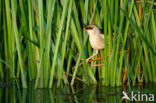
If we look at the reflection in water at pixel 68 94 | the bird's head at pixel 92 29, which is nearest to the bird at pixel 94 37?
the bird's head at pixel 92 29

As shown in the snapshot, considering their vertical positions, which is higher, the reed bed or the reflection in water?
the reed bed

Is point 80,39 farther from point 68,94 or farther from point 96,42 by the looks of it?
point 68,94

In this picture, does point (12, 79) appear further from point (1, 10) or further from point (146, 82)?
point (146, 82)

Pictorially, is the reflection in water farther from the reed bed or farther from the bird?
the bird

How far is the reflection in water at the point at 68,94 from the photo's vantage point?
3.56 metres

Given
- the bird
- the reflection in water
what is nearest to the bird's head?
the bird

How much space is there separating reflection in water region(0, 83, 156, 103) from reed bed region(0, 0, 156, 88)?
0.11 meters

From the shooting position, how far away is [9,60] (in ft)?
15.4

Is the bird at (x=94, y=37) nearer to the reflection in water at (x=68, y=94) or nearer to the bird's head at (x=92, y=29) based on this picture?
the bird's head at (x=92, y=29)

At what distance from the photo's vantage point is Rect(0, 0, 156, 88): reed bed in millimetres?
3891

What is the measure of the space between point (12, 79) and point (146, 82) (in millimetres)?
2087

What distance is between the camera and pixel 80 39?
4.14m

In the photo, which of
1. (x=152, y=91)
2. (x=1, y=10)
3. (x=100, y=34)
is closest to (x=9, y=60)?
(x=1, y=10)

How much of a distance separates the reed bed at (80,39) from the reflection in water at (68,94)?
4.4 inches
